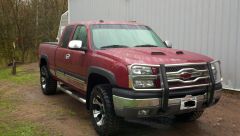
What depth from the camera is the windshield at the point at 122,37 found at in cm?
615

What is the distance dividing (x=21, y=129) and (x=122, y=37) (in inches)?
97.4

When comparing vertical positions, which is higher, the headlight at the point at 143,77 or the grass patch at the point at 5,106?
the headlight at the point at 143,77

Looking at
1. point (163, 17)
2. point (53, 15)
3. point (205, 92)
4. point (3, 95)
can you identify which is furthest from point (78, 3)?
point (205, 92)

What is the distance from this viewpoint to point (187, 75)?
5.04 meters

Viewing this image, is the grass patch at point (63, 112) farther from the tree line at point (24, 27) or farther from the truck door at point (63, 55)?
the tree line at point (24, 27)

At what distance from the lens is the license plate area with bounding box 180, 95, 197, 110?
496 centimetres

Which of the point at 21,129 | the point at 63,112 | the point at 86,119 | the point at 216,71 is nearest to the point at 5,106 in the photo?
the point at 63,112

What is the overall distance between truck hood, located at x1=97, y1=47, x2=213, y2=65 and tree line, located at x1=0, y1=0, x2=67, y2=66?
14.0m

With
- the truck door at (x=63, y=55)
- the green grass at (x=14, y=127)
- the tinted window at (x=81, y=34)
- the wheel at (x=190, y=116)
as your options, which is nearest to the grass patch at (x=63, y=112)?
the truck door at (x=63, y=55)

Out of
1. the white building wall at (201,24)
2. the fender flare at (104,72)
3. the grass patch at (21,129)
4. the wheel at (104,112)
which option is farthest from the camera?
the white building wall at (201,24)

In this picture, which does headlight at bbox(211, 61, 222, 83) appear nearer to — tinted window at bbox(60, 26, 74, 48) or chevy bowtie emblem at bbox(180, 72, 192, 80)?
chevy bowtie emblem at bbox(180, 72, 192, 80)

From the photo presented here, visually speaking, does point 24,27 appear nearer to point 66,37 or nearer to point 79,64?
point 66,37

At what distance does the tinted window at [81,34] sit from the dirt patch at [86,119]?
1.54 metres

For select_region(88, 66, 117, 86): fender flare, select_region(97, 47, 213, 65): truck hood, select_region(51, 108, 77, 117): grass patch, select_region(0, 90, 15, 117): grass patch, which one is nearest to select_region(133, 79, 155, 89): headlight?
select_region(97, 47, 213, 65): truck hood
